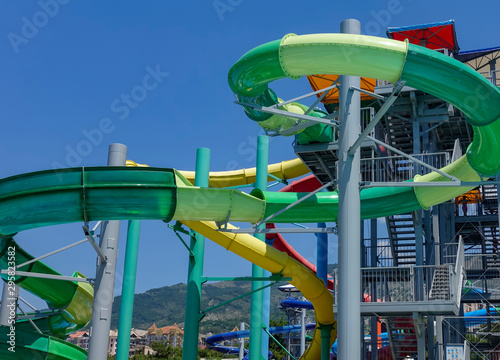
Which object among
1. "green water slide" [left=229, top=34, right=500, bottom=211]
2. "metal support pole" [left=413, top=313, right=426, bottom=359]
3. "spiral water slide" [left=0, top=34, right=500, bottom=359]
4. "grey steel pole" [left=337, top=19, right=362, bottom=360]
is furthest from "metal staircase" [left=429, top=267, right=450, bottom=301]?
"grey steel pole" [left=337, top=19, right=362, bottom=360]

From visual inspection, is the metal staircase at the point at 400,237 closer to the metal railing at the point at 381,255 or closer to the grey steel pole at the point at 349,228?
the metal railing at the point at 381,255

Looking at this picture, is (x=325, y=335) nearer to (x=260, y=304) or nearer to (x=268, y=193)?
(x=260, y=304)

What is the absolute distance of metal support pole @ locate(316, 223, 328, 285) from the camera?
69.3ft

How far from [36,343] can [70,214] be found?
2.99 metres

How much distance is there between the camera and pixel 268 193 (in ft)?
47.1

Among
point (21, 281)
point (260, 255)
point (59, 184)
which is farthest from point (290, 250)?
point (59, 184)

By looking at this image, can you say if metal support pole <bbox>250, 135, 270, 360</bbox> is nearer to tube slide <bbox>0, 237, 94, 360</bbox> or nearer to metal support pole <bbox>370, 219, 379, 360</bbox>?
metal support pole <bbox>370, 219, 379, 360</bbox>

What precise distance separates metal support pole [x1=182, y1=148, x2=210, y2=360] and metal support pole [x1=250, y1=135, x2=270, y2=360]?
69.5 inches

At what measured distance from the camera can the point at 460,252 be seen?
14.8m

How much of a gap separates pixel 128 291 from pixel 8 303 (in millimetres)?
3157

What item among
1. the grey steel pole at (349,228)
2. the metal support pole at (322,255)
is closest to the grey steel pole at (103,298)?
the grey steel pole at (349,228)

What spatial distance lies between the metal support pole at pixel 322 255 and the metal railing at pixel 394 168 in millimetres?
4097

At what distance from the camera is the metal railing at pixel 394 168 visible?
50.8 ft

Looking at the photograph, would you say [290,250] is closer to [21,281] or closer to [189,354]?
[189,354]
